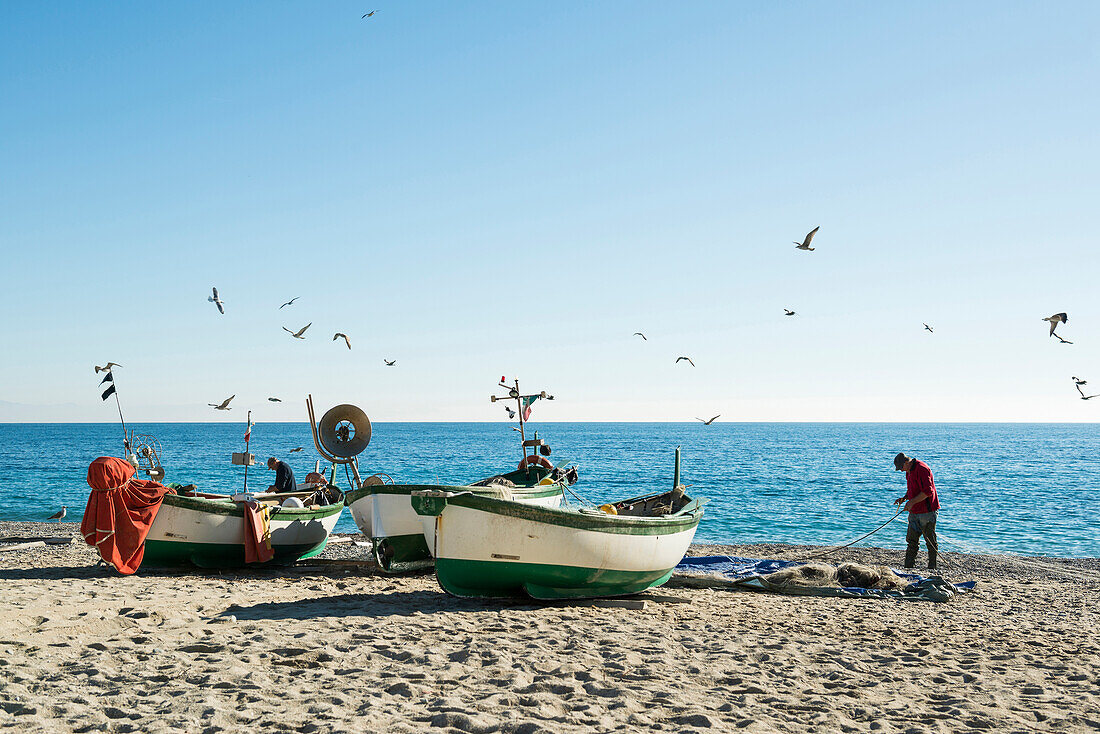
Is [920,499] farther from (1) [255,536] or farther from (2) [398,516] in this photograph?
(1) [255,536]

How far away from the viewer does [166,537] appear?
470 inches

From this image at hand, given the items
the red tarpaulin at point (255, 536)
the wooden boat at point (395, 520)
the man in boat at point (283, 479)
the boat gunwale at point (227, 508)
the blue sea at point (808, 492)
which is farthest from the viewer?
the blue sea at point (808, 492)

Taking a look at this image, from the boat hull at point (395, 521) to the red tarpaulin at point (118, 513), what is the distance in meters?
2.88

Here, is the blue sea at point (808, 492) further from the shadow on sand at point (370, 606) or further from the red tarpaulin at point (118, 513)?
the shadow on sand at point (370, 606)

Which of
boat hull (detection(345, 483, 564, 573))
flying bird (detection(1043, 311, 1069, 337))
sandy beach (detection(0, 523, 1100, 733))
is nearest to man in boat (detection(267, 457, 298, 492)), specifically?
boat hull (detection(345, 483, 564, 573))

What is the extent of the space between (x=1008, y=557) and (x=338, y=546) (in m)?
14.5

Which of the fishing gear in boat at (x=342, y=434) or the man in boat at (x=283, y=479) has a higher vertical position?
the fishing gear in boat at (x=342, y=434)

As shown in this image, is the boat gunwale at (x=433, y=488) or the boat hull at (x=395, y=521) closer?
the boat gunwale at (x=433, y=488)

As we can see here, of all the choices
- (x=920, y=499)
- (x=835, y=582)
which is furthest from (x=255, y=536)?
(x=920, y=499)

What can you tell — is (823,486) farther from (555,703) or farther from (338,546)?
(555,703)

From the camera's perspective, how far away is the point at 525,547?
9.27 meters

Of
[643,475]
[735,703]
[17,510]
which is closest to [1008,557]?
[735,703]

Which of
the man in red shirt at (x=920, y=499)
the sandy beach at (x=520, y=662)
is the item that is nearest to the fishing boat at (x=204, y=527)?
the sandy beach at (x=520, y=662)

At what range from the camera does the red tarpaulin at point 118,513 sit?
1123cm
